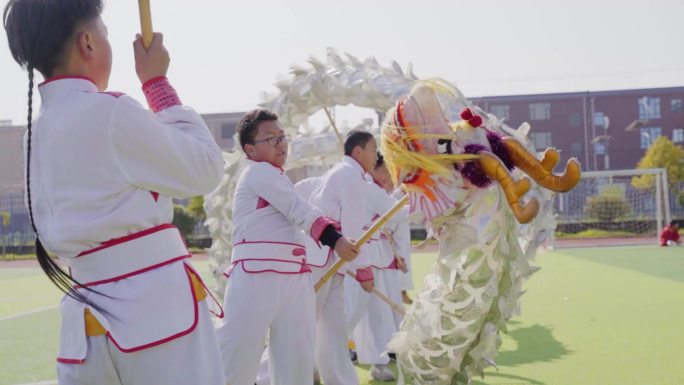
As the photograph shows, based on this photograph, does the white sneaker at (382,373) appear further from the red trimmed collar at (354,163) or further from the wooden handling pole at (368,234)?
the red trimmed collar at (354,163)

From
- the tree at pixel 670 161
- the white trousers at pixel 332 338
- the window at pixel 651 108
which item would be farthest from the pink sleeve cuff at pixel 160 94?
the window at pixel 651 108

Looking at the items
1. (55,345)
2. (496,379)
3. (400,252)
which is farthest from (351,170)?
(55,345)

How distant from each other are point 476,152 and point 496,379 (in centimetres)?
231

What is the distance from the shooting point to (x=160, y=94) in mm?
2305

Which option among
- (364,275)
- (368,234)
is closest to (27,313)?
(364,275)

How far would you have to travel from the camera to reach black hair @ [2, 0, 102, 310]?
7.20 ft

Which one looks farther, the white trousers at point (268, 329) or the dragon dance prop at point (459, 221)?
the white trousers at point (268, 329)

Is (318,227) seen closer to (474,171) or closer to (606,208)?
(474,171)

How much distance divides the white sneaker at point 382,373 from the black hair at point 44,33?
12.8 ft

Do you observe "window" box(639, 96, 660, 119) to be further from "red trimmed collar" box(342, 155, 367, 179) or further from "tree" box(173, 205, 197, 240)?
"red trimmed collar" box(342, 155, 367, 179)

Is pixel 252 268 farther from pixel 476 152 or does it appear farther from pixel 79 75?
pixel 79 75

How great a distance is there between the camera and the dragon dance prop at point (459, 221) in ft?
12.0

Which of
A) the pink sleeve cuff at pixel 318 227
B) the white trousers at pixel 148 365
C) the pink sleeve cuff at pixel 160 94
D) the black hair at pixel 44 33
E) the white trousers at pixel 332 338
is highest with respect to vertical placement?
the black hair at pixel 44 33

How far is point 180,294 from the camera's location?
7.31ft
